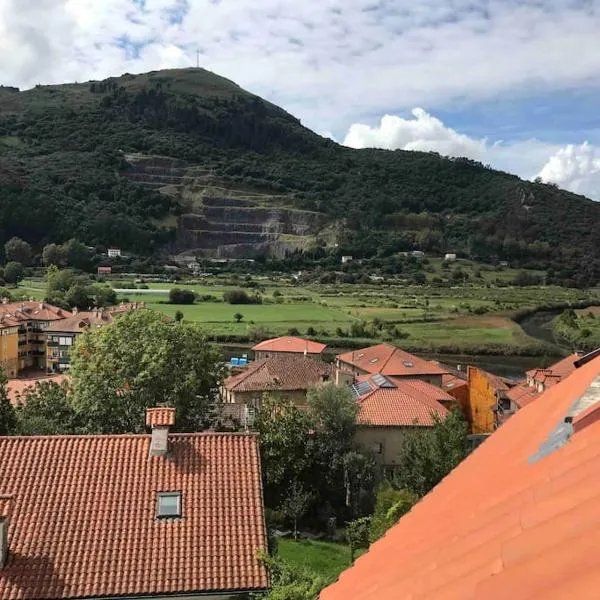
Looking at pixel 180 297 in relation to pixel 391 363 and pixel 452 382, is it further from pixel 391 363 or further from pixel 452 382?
pixel 452 382

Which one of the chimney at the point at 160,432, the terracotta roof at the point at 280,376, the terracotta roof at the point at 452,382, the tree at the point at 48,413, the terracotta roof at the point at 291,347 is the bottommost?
the terracotta roof at the point at 291,347

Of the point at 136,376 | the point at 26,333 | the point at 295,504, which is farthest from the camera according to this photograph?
the point at 26,333

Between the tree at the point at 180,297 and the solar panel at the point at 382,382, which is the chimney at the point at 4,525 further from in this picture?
the tree at the point at 180,297

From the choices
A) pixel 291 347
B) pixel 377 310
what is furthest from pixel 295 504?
pixel 377 310

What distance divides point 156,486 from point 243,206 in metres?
161

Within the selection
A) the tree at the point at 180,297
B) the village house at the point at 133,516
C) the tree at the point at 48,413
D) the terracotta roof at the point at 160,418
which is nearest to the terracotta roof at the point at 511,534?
the village house at the point at 133,516

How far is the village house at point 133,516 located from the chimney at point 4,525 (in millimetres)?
15

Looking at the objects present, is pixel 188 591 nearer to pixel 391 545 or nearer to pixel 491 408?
pixel 391 545

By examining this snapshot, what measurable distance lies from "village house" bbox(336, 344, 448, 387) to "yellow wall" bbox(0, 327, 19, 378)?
1118 inches

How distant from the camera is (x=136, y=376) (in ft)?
74.9

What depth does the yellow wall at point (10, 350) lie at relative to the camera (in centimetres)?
5735

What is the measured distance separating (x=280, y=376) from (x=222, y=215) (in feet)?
424

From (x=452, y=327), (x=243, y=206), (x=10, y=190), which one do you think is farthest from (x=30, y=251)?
(x=452, y=327)

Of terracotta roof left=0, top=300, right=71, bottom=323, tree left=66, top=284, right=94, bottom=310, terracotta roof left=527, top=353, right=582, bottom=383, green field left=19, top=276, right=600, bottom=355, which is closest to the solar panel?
terracotta roof left=527, top=353, right=582, bottom=383
